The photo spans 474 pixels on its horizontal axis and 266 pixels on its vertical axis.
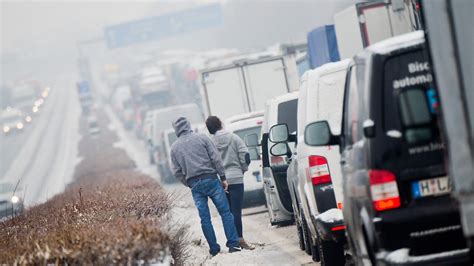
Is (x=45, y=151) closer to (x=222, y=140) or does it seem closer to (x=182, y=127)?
(x=222, y=140)

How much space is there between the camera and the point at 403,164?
21.8ft

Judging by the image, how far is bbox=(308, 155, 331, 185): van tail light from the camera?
970 centimetres

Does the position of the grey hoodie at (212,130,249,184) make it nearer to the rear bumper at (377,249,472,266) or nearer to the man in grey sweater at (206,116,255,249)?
the man in grey sweater at (206,116,255,249)

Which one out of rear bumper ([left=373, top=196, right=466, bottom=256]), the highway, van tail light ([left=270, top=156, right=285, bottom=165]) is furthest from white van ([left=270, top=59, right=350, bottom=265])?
the highway

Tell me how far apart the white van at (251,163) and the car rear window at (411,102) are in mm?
12461

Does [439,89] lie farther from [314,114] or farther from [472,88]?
[314,114]

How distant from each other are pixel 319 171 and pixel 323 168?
0.04 m

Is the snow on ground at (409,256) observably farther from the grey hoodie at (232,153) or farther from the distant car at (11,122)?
the distant car at (11,122)

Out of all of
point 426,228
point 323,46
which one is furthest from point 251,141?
A: point 323,46

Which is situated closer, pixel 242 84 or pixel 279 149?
pixel 279 149

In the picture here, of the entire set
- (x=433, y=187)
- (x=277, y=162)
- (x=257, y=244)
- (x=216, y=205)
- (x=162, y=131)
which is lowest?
(x=162, y=131)

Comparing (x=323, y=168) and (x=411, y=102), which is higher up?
(x=411, y=102)

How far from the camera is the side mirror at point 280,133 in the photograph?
39.8ft

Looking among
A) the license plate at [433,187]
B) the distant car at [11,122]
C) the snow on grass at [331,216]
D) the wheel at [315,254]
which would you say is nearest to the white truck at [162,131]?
the wheel at [315,254]
